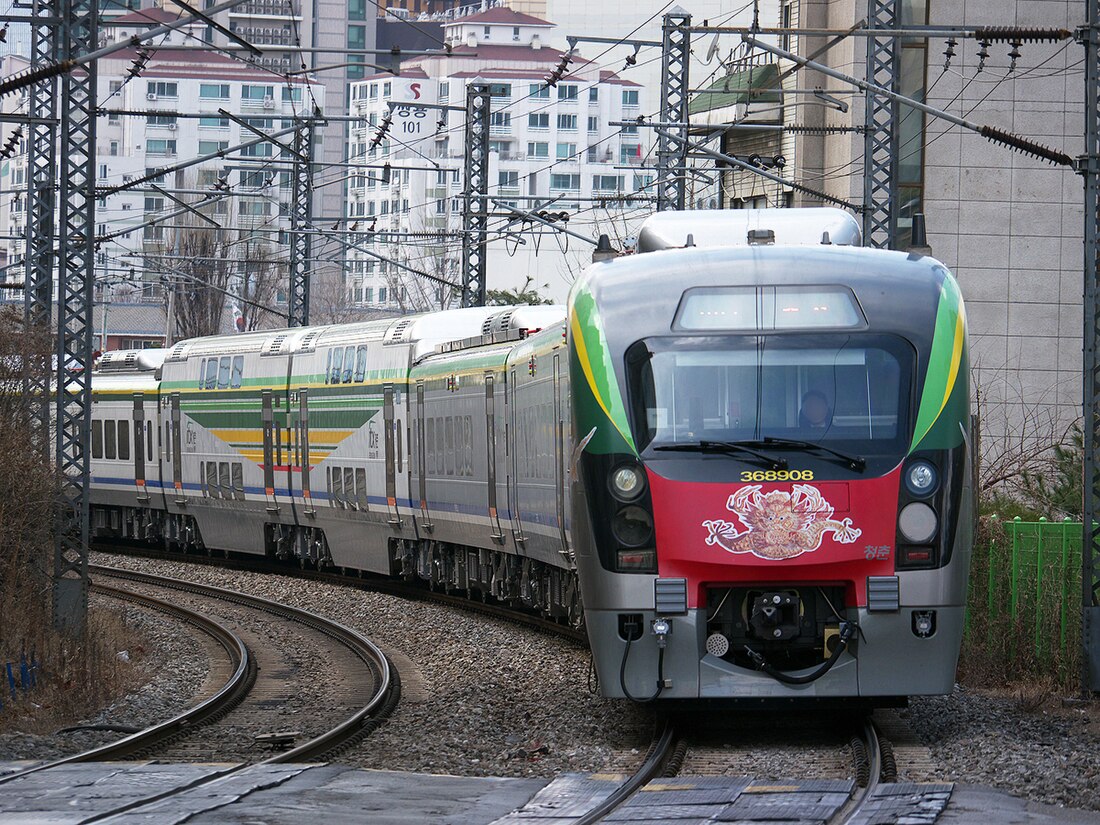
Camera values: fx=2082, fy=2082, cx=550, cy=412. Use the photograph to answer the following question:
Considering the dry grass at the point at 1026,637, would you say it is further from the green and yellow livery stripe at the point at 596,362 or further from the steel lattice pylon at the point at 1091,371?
the green and yellow livery stripe at the point at 596,362

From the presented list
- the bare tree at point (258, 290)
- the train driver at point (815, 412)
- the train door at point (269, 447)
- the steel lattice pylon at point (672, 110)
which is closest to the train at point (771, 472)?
the train driver at point (815, 412)

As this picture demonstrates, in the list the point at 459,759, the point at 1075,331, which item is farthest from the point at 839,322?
the point at 1075,331

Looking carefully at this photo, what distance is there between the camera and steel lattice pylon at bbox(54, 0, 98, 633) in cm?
1919

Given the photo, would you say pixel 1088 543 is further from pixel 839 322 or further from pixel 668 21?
pixel 668 21

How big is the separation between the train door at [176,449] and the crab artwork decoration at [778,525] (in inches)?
907

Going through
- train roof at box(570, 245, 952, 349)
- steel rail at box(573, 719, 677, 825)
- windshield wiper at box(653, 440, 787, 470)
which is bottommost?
steel rail at box(573, 719, 677, 825)

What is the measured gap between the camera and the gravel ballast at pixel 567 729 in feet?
35.3

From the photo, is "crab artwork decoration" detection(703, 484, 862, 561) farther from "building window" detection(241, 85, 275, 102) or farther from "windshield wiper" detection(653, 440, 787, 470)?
"building window" detection(241, 85, 275, 102)

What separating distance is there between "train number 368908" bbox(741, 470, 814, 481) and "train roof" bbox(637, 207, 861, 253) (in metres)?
2.79

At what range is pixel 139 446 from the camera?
1380 inches

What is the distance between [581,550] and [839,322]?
6.50ft

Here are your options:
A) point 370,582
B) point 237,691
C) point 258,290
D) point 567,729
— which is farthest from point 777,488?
point 258,290

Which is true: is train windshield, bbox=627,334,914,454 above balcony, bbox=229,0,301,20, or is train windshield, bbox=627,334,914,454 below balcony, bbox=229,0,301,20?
below

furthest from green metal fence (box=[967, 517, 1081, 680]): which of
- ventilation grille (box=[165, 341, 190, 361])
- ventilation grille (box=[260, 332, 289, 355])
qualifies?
ventilation grille (box=[165, 341, 190, 361])
